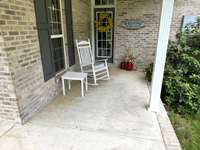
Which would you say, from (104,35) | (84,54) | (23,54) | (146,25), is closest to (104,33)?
(104,35)

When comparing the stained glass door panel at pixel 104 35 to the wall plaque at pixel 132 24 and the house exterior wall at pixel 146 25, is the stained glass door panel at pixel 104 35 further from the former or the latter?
the wall plaque at pixel 132 24

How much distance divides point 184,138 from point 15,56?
9.38 ft

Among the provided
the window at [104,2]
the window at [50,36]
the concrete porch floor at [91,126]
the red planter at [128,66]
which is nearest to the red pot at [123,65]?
the red planter at [128,66]

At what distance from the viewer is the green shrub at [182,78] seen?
3510 millimetres

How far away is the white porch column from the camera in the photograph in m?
2.24

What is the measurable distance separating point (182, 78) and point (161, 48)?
187 cm

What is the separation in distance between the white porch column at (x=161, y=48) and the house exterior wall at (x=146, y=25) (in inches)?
124

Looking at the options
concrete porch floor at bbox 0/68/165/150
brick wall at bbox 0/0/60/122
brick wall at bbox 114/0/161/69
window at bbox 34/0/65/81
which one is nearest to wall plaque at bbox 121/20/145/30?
brick wall at bbox 114/0/161/69

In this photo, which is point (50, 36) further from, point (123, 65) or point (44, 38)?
point (123, 65)

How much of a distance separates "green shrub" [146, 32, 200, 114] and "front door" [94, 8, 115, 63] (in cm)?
206

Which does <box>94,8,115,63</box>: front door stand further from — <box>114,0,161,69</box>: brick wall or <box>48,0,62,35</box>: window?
<box>48,0,62,35</box>: window

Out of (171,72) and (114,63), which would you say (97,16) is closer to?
(114,63)

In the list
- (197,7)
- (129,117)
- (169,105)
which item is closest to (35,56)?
(129,117)

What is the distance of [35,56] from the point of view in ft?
8.45
